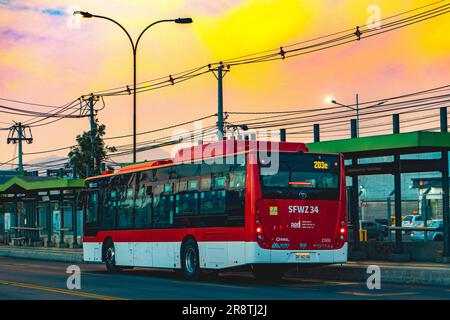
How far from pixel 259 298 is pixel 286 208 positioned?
5119 mm

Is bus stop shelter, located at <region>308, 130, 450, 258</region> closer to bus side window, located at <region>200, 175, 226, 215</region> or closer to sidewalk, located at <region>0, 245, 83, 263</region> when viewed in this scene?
bus side window, located at <region>200, 175, 226, 215</region>

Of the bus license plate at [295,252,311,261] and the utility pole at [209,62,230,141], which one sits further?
the utility pole at [209,62,230,141]

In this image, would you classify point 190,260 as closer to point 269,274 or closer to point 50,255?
point 269,274

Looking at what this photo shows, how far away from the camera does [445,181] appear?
2944 cm

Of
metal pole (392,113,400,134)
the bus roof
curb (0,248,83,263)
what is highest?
metal pole (392,113,400,134)

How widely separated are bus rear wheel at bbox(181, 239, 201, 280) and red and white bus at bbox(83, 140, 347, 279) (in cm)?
3

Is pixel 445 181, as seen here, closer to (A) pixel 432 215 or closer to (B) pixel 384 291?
(B) pixel 384 291

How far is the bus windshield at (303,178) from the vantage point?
75.6 feet

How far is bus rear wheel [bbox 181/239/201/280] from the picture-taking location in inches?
989

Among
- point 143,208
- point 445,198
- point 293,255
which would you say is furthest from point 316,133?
point 293,255

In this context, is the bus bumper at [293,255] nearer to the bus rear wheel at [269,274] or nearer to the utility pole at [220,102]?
the bus rear wheel at [269,274]

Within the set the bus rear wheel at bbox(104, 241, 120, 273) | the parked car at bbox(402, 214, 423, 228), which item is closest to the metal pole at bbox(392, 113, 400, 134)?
the bus rear wheel at bbox(104, 241, 120, 273)

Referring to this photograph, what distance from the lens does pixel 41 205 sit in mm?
78312
